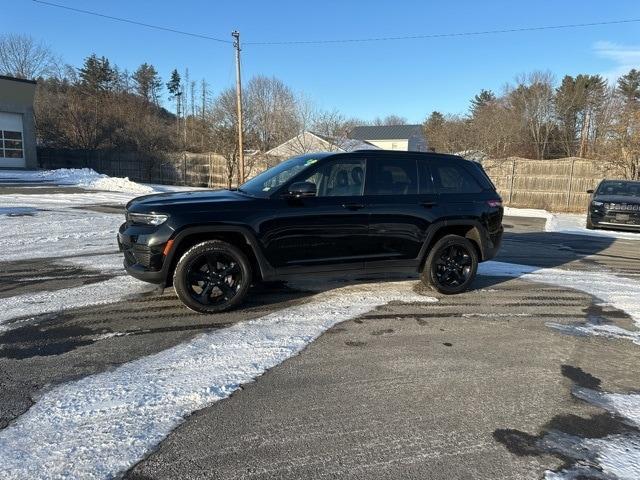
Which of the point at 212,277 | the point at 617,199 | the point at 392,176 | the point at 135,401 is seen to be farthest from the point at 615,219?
the point at 135,401

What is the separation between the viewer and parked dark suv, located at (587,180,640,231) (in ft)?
48.4

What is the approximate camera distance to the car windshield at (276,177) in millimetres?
5676

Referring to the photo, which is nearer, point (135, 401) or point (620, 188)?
point (135, 401)

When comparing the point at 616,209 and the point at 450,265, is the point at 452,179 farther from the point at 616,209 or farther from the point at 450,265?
the point at 616,209

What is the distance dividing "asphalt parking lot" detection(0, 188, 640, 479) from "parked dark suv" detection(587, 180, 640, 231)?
34.0 feet

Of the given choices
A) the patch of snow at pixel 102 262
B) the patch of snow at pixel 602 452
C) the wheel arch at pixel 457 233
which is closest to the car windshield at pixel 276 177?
the wheel arch at pixel 457 233

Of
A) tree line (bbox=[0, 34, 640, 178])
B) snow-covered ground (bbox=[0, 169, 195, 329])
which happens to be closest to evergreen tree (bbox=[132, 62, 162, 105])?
tree line (bbox=[0, 34, 640, 178])

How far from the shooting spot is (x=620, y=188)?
634 inches

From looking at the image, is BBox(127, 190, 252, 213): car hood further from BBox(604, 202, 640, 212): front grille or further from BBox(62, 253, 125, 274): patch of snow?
BBox(604, 202, 640, 212): front grille

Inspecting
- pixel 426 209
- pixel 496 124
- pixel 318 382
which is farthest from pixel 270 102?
pixel 318 382

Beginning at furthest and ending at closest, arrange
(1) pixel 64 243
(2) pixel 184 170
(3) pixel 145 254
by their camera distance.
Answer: (2) pixel 184 170 < (1) pixel 64 243 < (3) pixel 145 254

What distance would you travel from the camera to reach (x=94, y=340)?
4527 millimetres

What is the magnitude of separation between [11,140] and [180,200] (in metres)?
38.3

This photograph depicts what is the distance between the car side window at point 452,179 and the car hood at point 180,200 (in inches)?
99.8
